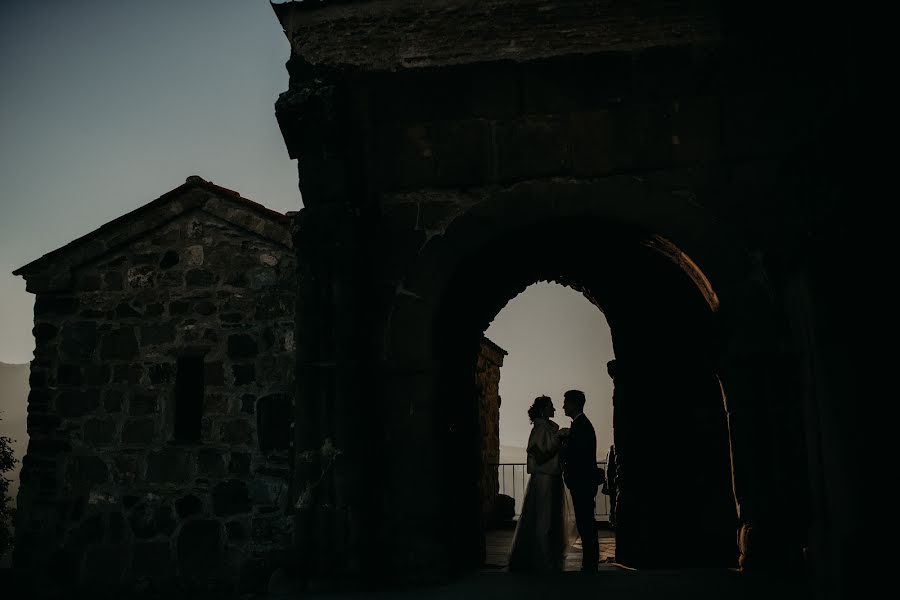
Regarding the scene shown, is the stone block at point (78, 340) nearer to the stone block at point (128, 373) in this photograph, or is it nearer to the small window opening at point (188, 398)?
the stone block at point (128, 373)

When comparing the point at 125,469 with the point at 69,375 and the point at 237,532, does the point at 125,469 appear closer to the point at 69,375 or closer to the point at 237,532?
the point at 69,375

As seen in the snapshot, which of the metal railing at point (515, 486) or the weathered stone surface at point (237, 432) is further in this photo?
the metal railing at point (515, 486)

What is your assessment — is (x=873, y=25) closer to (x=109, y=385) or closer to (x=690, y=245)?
(x=690, y=245)

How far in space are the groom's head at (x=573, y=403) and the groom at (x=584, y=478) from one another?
2cm

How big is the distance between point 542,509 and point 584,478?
0.46 meters

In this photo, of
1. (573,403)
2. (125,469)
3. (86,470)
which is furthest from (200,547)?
(573,403)

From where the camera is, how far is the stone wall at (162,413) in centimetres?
698

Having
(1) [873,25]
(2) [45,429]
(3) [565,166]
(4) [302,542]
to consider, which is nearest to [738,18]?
(3) [565,166]

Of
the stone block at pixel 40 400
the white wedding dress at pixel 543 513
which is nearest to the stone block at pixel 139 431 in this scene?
the stone block at pixel 40 400

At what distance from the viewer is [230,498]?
7016 mm

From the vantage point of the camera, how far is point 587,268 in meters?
7.65

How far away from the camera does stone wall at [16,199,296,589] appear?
275 inches

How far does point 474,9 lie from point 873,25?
3.37m

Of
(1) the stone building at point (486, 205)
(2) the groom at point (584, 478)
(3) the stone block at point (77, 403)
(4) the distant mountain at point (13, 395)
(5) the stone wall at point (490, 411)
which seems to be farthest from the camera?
(4) the distant mountain at point (13, 395)
